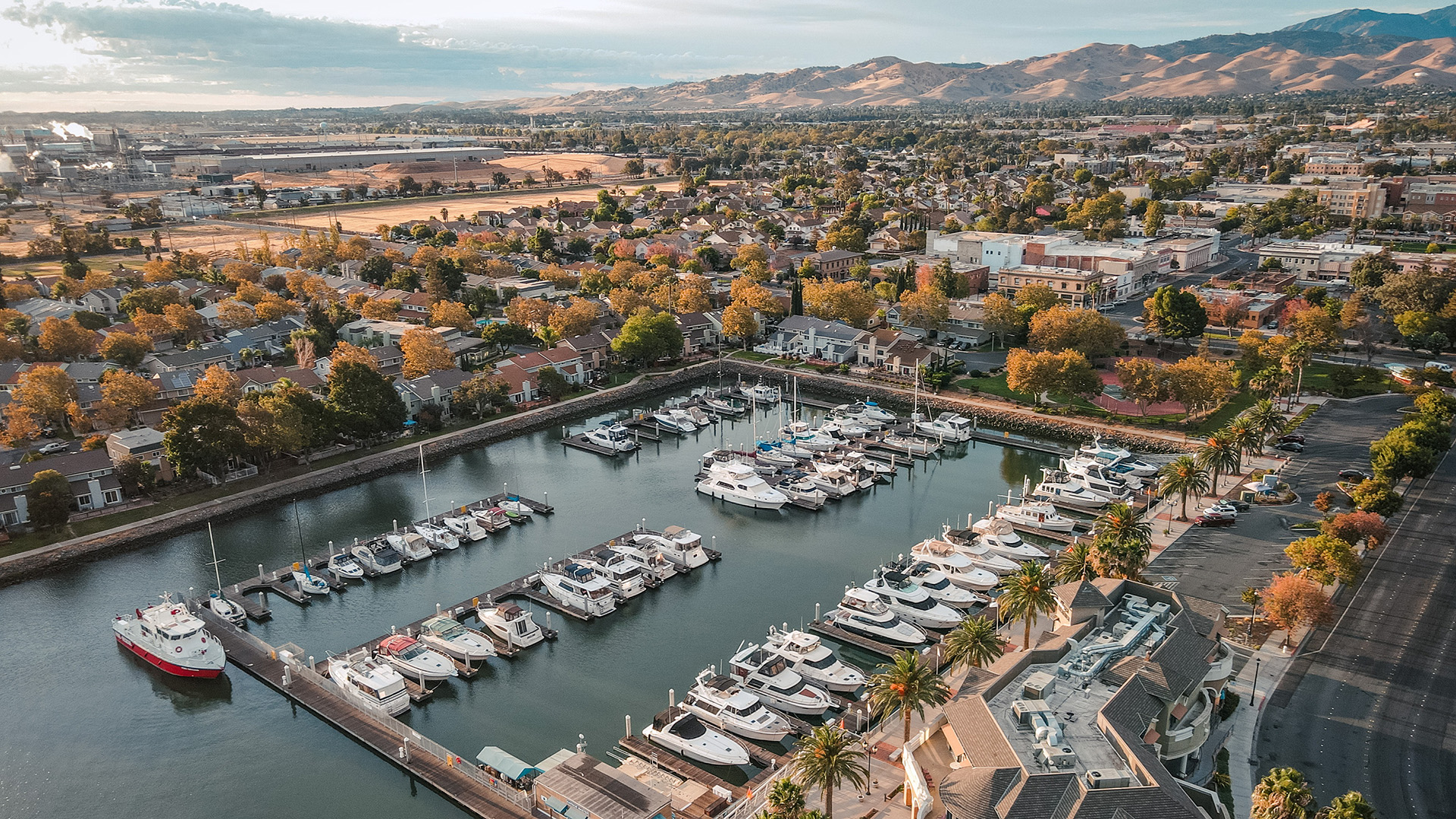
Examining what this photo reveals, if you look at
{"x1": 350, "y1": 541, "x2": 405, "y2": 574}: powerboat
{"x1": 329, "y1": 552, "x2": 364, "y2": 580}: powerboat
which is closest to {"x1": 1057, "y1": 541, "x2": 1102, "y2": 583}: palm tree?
{"x1": 350, "y1": 541, "x2": 405, "y2": 574}: powerboat

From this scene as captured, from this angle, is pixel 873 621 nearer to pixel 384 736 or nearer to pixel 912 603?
pixel 912 603

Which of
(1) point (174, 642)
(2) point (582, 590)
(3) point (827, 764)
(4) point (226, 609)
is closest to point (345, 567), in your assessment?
(4) point (226, 609)

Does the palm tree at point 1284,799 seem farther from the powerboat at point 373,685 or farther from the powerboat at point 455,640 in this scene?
the powerboat at point 373,685

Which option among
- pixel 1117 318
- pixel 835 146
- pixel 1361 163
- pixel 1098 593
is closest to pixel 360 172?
pixel 835 146

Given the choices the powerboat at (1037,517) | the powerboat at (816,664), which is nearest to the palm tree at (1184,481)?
the powerboat at (1037,517)

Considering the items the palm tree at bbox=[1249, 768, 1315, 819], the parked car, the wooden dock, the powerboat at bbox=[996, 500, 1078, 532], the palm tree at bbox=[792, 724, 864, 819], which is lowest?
the wooden dock

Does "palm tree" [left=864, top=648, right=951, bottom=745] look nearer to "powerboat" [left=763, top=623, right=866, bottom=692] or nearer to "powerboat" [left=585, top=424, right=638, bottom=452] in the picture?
"powerboat" [left=763, top=623, right=866, bottom=692]

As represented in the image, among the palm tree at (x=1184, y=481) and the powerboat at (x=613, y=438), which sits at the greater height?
the palm tree at (x=1184, y=481)
